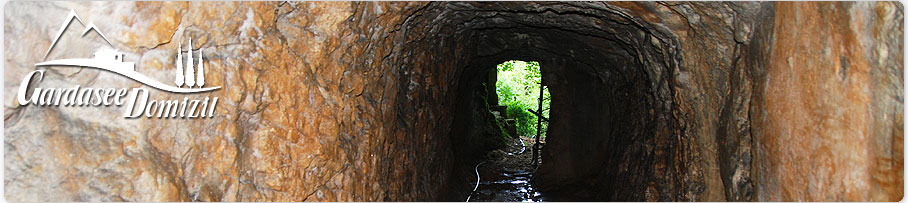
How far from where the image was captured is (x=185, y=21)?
2654 mm

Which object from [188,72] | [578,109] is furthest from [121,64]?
[578,109]

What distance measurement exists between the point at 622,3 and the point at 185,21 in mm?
2731

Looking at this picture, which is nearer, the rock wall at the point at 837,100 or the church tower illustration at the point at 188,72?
the rock wall at the point at 837,100

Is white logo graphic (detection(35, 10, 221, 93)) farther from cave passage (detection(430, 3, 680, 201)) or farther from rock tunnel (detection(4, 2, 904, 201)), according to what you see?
cave passage (detection(430, 3, 680, 201))

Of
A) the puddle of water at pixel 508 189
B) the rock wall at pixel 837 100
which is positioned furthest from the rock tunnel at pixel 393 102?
the puddle of water at pixel 508 189

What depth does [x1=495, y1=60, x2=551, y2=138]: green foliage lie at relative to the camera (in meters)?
18.2

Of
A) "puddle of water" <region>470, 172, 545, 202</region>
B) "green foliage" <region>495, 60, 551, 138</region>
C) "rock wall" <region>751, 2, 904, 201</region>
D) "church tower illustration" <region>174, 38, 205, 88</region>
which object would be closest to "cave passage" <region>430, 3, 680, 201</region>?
"puddle of water" <region>470, 172, 545, 202</region>

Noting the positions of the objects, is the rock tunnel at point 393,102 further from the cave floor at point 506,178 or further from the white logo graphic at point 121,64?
the cave floor at point 506,178

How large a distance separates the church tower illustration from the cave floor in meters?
6.44

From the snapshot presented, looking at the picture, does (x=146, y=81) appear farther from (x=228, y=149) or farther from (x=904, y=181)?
(x=904, y=181)

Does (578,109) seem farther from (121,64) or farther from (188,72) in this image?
(121,64)

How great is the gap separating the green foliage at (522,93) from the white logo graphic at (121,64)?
47.6ft

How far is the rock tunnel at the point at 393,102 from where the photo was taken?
95.9 inches

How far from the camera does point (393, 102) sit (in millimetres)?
4941
